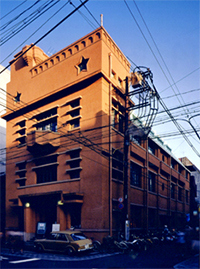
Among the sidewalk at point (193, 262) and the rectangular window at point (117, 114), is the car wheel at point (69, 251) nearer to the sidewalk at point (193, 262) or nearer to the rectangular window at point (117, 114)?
the sidewalk at point (193, 262)

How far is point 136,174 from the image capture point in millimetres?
28859

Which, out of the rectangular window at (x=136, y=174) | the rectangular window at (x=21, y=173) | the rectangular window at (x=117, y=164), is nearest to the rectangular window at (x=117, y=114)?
the rectangular window at (x=117, y=164)

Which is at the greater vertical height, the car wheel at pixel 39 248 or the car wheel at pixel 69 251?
the car wheel at pixel 69 251

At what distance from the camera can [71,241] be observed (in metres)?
17.2

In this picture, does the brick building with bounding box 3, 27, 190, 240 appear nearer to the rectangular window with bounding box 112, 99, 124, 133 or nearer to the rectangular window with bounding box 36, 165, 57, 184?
the rectangular window with bounding box 36, 165, 57, 184

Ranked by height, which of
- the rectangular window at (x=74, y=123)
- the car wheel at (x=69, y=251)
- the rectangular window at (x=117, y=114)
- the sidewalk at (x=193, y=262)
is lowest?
the car wheel at (x=69, y=251)

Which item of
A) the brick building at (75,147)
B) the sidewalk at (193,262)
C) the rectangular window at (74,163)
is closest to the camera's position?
the sidewalk at (193,262)

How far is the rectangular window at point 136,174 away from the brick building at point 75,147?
105 mm

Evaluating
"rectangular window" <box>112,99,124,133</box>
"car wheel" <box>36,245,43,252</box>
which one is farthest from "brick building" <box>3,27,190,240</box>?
"car wheel" <box>36,245,43,252</box>

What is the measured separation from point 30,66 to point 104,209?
62.0 ft

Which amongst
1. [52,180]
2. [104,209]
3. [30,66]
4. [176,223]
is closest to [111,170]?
[104,209]

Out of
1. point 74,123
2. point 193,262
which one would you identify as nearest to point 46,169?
point 74,123

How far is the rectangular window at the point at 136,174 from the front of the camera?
91.7ft

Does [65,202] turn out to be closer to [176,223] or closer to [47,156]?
[47,156]
